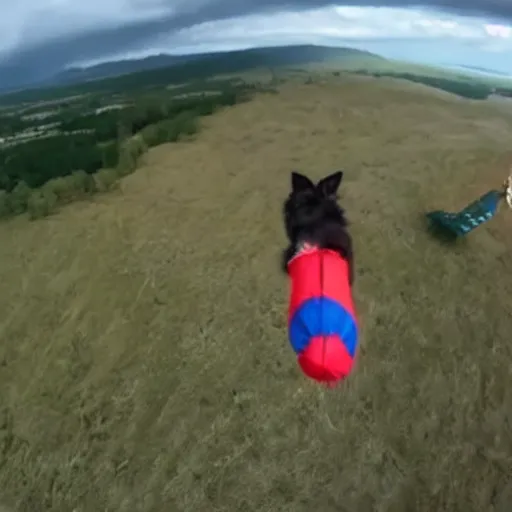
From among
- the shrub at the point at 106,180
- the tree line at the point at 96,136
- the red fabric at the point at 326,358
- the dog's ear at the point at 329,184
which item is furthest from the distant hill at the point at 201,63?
the red fabric at the point at 326,358

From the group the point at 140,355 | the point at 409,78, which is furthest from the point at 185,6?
the point at 140,355

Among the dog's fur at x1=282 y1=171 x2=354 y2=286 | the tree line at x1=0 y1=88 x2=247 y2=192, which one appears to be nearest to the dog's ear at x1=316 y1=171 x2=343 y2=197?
the dog's fur at x1=282 y1=171 x2=354 y2=286

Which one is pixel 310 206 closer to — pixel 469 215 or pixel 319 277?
pixel 319 277

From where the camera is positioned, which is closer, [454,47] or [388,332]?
[388,332]

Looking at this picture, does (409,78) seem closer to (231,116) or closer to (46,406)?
(231,116)

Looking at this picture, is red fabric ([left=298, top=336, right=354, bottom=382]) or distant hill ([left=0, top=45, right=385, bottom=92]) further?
distant hill ([left=0, top=45, right=385, bottom=92])

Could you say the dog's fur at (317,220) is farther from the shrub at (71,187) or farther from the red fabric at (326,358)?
the shrub at (71,187)

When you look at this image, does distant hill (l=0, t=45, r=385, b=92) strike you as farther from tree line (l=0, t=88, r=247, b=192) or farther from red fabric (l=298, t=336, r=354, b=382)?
red fabric (l=298, t=336, r=354, b=382)
